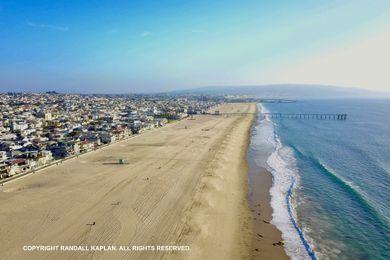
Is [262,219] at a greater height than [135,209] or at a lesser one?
lesser

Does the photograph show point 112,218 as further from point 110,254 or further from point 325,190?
point 325,190

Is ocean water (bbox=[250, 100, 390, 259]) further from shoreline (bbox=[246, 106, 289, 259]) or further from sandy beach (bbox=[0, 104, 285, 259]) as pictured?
sandy beach (bbox=[0, 104, 285, 259])

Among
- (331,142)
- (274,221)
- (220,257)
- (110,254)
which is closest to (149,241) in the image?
(110,254)

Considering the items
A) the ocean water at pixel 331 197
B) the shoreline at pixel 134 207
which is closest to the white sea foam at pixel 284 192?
the ocean water at pixel 331 197

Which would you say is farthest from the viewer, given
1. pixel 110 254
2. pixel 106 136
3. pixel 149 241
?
pixel 106 136

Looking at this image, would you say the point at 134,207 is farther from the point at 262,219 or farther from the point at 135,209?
the point at 262,219

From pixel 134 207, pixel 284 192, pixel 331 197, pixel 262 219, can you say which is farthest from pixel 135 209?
pixel 331 197

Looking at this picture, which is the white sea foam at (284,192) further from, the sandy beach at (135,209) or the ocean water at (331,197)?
the sandy beach at (135,209)
